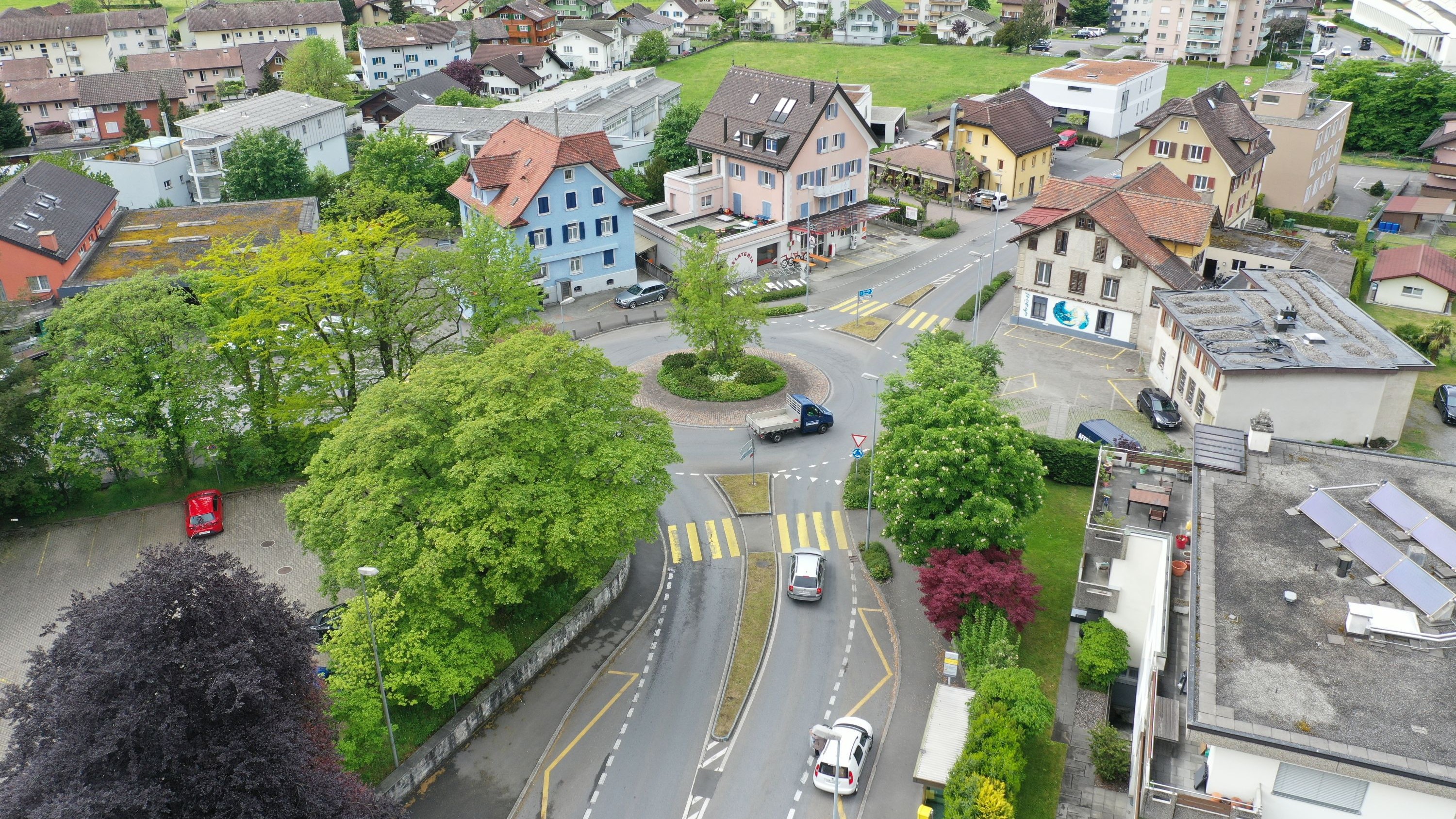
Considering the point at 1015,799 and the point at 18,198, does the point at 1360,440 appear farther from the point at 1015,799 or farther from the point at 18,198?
the point at 18,198

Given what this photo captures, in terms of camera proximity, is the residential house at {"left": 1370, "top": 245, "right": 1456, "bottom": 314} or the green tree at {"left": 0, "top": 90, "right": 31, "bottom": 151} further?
the green tree at {"left": 0, "top": 90, "right": 31, "bottom": 151}

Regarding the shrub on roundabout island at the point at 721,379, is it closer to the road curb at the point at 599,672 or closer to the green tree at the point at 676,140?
the road curb at the point at 599,672

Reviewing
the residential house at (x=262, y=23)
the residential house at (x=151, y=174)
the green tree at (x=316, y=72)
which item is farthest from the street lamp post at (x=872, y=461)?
the residential house at (x=262, y=23)

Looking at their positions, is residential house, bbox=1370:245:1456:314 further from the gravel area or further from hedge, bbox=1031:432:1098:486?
the gravel area

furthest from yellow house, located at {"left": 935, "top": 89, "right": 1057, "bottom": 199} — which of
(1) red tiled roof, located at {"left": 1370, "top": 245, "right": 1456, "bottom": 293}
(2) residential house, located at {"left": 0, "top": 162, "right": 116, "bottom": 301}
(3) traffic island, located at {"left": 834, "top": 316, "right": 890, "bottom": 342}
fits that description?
(2) residential house, located at {"left": 0, "top": 162, "right": 116, "bottom": 301}

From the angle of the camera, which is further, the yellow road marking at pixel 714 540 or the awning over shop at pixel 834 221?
the awning over shop at pixel 834 221

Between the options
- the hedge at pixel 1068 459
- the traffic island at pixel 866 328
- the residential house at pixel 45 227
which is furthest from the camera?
the residential house at pixel 45 227
